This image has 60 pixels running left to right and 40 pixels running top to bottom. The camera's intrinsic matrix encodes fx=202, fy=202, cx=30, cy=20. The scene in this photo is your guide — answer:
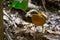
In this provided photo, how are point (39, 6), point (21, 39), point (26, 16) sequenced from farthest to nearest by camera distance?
point (39, 6) → point (26, 16) → point (21, 39)

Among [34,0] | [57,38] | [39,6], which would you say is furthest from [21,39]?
[34,0]

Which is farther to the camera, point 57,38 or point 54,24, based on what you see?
point 54,24

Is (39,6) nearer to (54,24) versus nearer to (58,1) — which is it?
(58,1)

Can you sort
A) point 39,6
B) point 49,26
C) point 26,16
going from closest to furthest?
point 49,26, point 26,16, point 39,6

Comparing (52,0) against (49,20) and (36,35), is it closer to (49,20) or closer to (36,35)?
(49,20)

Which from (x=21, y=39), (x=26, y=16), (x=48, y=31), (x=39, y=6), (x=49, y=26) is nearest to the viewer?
(x=21, y=39)

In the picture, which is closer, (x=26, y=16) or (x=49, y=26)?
(x=49, y=26)

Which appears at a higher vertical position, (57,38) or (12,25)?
(12,25)

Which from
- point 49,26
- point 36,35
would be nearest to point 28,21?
point 49,26

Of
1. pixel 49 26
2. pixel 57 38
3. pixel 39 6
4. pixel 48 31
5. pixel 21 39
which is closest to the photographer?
pixel 21 39
